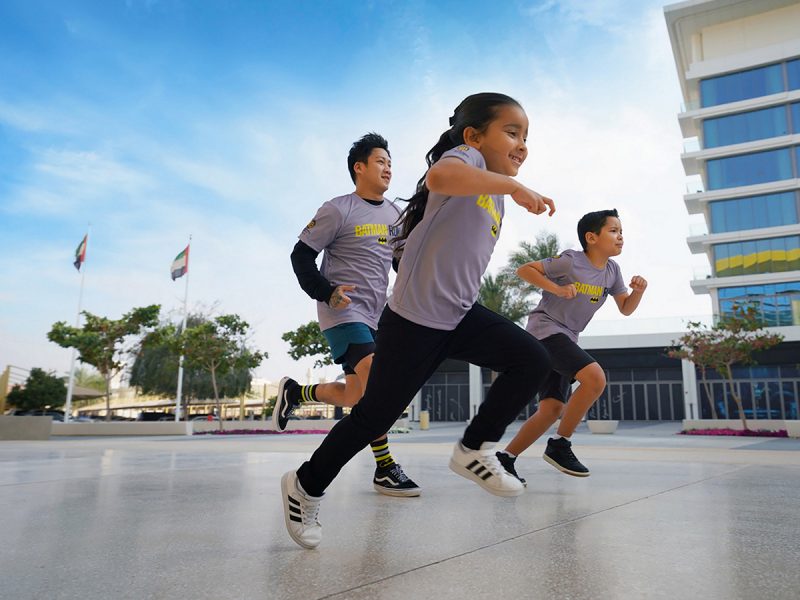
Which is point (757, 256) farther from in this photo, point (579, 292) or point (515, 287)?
point (579, 292)

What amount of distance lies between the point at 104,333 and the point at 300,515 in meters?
22.8

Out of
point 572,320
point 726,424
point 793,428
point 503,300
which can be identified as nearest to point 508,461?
point 572,320

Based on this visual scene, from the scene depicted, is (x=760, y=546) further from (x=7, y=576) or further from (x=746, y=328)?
(x=746, y=328)

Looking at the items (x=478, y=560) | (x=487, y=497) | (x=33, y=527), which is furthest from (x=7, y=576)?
(x=487, y=497)

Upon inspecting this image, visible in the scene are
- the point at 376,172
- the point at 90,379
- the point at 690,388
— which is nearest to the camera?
the point at 376,172

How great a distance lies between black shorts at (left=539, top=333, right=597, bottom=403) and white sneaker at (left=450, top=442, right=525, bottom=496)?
162 cm

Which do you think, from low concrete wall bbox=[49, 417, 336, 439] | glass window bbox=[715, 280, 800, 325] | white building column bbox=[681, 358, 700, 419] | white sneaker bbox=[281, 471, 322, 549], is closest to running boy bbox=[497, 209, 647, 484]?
white sneaker bbox=[281, 471, 322, 549]

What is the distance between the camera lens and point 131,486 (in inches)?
149

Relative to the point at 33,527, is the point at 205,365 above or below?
above

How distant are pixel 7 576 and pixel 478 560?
132cm

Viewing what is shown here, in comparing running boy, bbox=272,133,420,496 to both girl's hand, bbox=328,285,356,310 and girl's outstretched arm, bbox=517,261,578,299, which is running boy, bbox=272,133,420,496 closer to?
girl's hand, bbox=328,285,356,310

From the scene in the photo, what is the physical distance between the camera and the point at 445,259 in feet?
7.24

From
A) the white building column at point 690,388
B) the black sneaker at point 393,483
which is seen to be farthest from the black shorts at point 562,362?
the white building column at point 690,388

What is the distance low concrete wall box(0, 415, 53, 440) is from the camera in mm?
15547
